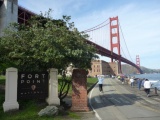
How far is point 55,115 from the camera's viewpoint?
1008 centimetres

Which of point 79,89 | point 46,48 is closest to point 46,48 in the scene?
point 46,48

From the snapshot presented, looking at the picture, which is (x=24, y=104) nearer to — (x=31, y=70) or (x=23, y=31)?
(x=31, y=70)

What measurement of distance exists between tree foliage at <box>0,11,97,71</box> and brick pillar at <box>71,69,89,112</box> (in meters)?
0.37

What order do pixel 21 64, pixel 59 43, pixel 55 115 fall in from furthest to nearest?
pixel 21 64 < pixel 59 43 < pixel 55 115

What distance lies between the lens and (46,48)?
35.7 ft

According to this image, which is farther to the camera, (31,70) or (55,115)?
(31,70)

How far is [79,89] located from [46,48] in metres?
2.67

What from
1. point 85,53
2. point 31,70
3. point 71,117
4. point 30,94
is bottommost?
point 71,117

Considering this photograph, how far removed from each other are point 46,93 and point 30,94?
0.78 metres

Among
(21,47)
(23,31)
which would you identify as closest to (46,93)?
(21,47)

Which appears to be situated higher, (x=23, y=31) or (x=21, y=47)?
(x=23, y=31)

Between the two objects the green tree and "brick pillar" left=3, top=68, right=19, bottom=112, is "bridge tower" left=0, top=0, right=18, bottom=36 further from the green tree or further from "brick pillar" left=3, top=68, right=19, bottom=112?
"brick pillar" left=3, top=68, right=19, bottom=112

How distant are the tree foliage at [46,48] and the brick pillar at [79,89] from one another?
1.20 ft

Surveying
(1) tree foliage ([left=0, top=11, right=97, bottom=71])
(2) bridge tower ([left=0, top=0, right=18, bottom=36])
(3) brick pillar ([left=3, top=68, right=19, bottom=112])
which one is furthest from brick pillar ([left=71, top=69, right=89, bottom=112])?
(2) bridge tower ([left=0, top=0, right=18, bottom=36])
